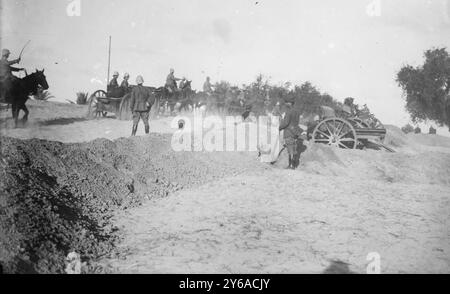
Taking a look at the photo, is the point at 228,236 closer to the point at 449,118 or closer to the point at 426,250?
the point at 426,250

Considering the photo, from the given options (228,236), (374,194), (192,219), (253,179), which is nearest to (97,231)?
(192,219)

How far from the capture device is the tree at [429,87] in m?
28.9

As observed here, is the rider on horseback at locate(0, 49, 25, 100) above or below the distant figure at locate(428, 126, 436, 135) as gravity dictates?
above

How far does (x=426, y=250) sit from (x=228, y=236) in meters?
2.74

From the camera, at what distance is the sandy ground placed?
13.9 feet

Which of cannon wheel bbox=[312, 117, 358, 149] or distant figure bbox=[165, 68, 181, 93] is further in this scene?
distant figure bbox=[165, 68, 181, 93]

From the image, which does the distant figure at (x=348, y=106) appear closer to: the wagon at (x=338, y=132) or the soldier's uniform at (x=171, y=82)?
the wagon at (x=338, y=132)

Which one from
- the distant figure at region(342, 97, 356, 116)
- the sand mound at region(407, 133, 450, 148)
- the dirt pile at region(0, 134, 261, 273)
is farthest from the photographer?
the sand mound at region(407, 133, 450, 148)

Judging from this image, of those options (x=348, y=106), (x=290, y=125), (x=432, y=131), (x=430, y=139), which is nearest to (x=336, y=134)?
(x=348, y=106)

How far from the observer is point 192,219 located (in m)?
5.74

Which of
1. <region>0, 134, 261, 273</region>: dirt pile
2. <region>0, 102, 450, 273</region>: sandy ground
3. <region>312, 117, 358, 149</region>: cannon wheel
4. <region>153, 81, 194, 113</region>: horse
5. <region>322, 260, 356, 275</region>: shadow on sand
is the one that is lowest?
<region>322, 260, 356, 275</region>: shadow on sand

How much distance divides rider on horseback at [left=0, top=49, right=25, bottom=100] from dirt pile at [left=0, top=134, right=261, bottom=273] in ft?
15.5

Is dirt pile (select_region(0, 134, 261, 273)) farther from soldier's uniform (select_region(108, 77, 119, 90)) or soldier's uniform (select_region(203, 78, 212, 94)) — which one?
soldier's uniform (select_region(203, 78, 212, 94))

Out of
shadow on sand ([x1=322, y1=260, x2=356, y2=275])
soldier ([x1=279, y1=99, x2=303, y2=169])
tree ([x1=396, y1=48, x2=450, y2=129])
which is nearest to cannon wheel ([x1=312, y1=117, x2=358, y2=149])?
soldier ([x1=279, y1=99, x2=303, y2=169])
